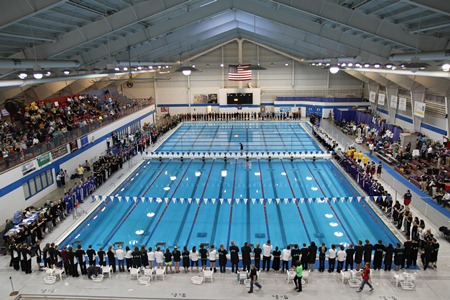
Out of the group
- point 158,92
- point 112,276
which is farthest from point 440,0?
point 158,92

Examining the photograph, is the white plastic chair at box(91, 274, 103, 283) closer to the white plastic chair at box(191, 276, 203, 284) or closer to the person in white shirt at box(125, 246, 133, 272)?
the person in white shirt at box(125, 246, 133, 272)

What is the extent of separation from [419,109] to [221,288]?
22.4 meters

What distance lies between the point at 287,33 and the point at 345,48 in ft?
16.0

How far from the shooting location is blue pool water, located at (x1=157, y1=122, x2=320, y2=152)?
27198mm

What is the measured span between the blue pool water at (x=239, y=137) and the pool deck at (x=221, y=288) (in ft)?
54.3

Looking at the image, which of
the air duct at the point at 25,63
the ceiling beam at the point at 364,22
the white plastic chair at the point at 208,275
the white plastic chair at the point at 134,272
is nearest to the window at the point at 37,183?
the air duct at the point at 25,63

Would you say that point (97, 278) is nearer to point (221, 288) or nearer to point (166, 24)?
point (221, 288)

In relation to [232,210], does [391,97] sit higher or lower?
higher

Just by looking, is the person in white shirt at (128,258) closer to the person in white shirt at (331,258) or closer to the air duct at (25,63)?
the person in white shirt at (331,258)

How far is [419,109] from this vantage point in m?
25.0

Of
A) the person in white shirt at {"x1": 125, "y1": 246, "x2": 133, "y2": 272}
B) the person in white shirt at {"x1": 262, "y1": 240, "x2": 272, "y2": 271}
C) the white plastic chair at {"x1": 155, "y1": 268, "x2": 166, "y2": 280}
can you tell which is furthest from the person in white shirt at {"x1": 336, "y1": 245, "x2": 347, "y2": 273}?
the person in white shirt at {"x1": 125, "y1": 246, "x2": 133, "y2": 272}

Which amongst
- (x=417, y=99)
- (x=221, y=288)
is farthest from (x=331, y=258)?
(x=417, y=99)

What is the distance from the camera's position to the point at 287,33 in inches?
986

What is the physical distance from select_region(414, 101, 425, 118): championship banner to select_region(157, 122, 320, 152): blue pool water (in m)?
7.70
